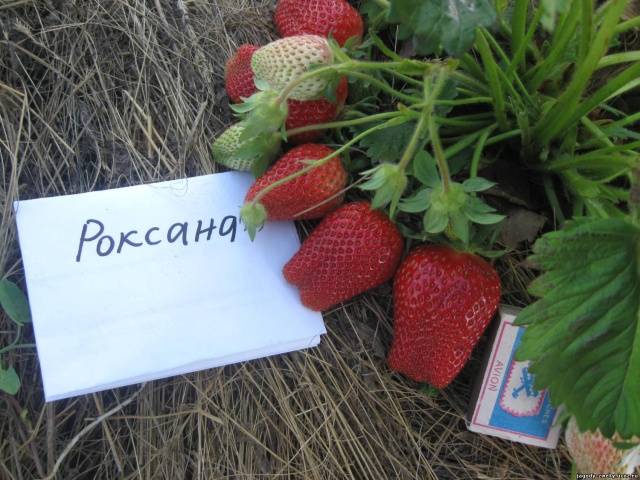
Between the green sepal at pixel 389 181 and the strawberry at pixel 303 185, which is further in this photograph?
the strawberry at pixel 303 185

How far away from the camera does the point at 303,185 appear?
749 millimetres

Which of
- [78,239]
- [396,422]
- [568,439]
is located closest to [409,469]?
[396,422]

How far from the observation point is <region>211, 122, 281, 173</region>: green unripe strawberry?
2.42 feet

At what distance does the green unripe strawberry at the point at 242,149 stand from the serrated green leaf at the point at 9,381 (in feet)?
1.22

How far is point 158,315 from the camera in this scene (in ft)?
2.57

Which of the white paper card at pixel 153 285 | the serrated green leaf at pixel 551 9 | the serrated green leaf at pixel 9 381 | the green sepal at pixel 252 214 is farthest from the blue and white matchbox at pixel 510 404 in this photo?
the serrated green leaf at pixel 9 381

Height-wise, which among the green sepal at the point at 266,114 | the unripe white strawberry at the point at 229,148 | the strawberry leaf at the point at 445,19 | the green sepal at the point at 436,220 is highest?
the strawberry leaf at the point at 445,19

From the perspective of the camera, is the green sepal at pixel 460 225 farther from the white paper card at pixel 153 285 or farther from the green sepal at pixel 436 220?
the white paper card at pixel 153 285

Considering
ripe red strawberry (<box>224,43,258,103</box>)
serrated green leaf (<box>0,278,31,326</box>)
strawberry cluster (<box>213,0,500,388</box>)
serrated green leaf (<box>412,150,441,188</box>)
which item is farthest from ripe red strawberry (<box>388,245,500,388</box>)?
serrated green leaf (<box>0,278,31,326</box>)

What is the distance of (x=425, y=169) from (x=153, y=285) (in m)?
0.38

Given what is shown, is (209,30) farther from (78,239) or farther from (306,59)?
(78,239)

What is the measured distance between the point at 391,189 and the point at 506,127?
0.26 m

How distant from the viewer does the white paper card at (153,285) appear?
0.76 meters

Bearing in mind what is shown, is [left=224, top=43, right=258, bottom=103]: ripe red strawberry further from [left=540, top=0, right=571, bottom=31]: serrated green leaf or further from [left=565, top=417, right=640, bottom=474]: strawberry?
[left=565, top=417, right=640, bottom=474]: strawberry
